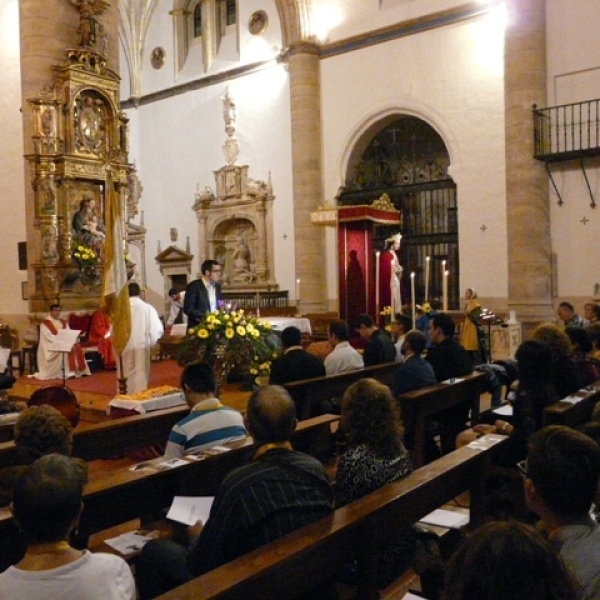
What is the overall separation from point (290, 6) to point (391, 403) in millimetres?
14427

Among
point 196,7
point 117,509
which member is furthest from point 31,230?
point 196,7

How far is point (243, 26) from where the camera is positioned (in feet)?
57.1

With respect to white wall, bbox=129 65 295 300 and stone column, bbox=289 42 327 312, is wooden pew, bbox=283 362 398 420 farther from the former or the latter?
white wall, bbox=129 65 295 300

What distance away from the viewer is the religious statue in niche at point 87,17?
10.1 metres

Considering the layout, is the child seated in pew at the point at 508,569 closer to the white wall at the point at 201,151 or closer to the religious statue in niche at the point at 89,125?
the religious statue in niche at the point at 89,125

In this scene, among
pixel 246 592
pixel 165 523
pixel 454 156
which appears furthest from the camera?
pixel 454 156

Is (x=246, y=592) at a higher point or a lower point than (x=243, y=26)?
lower

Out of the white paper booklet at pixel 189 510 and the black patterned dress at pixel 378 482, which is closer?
the black patterned dress at pixel 378 482

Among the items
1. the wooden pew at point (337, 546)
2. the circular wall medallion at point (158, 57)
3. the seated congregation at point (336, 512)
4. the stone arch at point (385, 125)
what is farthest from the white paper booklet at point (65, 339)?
the circular wall medallion at point (158, 57)

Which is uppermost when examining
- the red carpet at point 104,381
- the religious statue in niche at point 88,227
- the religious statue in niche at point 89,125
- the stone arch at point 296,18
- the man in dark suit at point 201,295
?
the stone arch at point 296,18

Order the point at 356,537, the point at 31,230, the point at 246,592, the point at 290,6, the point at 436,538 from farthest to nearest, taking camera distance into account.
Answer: the point at 290,6 < the point at 31,230 < the point at 436,538 < the point at 356,537 < the point at 246,592

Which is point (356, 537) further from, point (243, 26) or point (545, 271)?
point (243, 26)

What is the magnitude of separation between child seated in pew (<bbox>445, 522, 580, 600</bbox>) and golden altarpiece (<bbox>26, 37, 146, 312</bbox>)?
9437 millimetres

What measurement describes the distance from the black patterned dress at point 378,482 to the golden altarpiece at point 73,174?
8029mm
